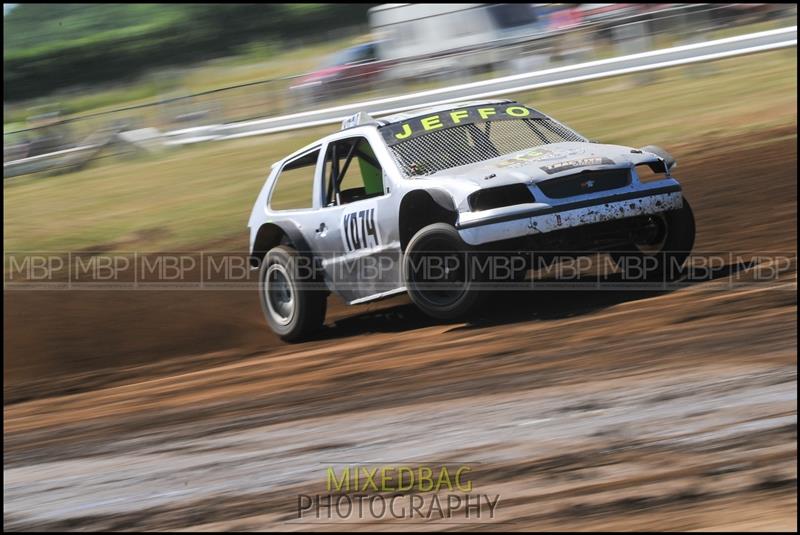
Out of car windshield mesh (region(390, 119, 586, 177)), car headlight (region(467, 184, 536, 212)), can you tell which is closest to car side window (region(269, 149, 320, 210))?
car windshield mesh (region(390, 119, 586, 177))

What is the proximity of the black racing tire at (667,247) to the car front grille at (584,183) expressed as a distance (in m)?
0.40

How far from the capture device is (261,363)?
733 cm

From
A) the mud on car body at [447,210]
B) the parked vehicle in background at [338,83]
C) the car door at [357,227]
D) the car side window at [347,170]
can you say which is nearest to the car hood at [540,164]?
the mud on car body at [447,210]

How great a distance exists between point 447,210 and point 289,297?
176cm

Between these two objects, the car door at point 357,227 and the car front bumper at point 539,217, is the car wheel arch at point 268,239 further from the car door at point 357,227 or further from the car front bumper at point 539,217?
the car front bumper at point 539,217

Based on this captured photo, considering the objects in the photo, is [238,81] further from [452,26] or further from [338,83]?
[338,83]

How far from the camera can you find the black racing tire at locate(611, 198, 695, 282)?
699 cm

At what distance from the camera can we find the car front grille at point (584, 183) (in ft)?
21.3

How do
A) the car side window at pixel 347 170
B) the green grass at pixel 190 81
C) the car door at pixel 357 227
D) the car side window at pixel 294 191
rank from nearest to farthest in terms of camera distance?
the car door at pixel 357 227 → the car side window at pixel 347 170 → the car side window at pixel 294 191 → the green grass at pixel 190 81

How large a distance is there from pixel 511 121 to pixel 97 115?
41.9 ft

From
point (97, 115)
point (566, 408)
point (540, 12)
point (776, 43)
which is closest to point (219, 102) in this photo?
point (97, 115)

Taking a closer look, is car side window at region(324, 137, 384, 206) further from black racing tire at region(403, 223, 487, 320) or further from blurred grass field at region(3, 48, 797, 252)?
blurred grass field at region(3, 48, 797, 252)

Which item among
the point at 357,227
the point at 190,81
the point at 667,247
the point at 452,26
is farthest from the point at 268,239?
the point at 190,81

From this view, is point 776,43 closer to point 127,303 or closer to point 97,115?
point 127,303
